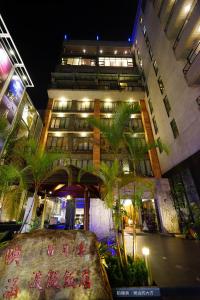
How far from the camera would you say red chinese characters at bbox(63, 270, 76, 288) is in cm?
287

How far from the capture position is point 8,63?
45.2 feet

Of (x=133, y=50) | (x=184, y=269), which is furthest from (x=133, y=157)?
(x=133, y=50)

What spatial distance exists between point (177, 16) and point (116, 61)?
1543 cm

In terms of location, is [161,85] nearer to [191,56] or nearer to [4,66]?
[191,56]

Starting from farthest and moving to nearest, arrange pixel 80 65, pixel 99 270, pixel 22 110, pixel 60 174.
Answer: pixel 80 65 < pixel 22 110 < pixel 60 174 < pixel 99 270

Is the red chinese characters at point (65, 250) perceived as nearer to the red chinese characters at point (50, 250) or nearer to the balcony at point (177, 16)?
the red chinese characters at point (50, 250)

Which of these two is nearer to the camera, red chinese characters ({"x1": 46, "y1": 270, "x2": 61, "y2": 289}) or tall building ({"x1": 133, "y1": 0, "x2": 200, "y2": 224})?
red chinese characters ({"x1": 46, "y1": 270, "x2": 61, "y2": 289})

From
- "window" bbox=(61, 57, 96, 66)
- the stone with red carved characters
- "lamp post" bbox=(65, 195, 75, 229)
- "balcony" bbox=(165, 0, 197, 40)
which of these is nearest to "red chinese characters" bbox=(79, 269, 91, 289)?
the stone with red carved characters

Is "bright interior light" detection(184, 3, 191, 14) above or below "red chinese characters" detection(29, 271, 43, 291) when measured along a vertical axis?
above

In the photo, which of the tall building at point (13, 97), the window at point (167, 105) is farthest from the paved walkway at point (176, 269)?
the window at point (167, 105)

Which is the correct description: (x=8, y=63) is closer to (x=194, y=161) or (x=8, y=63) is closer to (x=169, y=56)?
(x=169, y=56)

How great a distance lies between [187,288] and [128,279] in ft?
4.14

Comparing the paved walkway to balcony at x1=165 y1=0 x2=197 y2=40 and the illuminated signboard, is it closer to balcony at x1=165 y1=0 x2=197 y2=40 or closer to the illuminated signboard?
balcony at x1=165 y1=0 x2=197 y2=40

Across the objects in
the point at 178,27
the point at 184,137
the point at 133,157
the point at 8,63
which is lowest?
the point at 133,157
